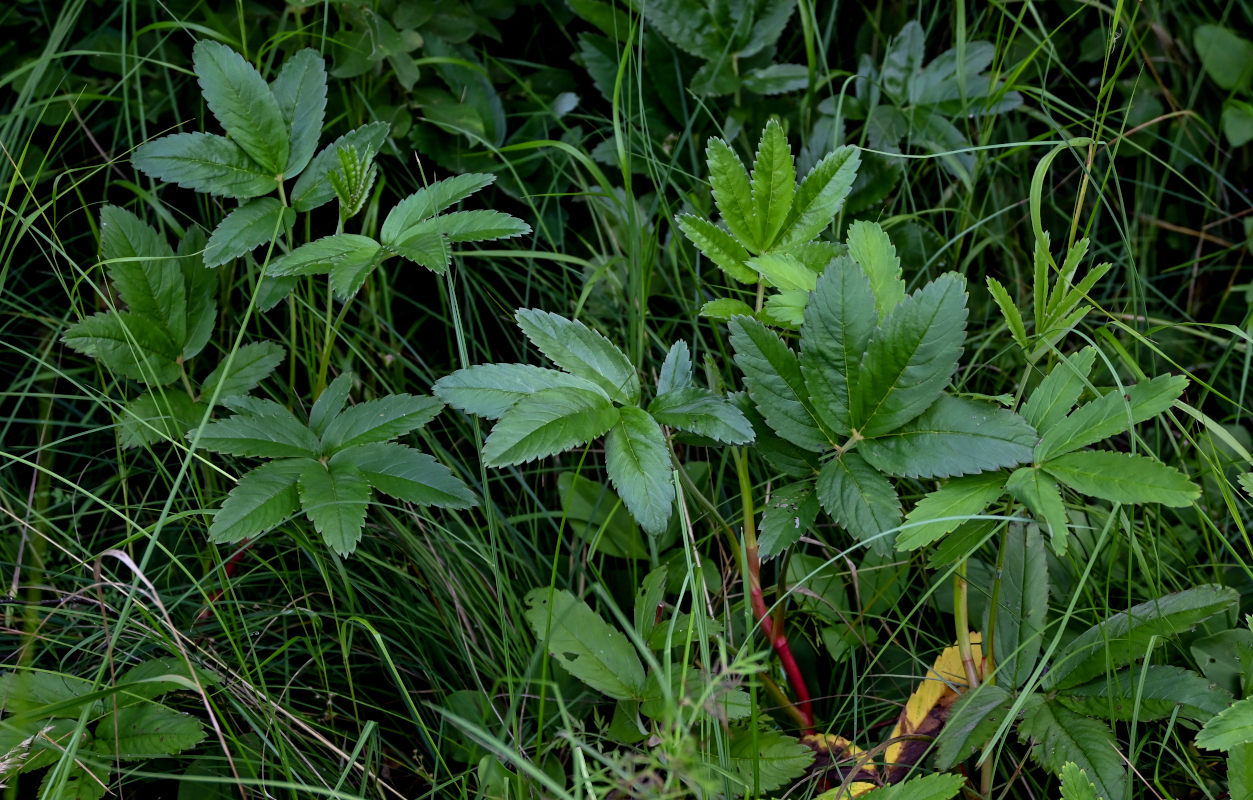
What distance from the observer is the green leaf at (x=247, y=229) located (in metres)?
1.44

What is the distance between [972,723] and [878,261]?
60 centimetres

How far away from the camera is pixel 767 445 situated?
1.27 m

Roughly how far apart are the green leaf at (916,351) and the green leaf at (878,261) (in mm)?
85

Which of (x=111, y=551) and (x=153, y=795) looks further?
(x=153, y=795)

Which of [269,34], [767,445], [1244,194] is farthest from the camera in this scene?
[1244,194]

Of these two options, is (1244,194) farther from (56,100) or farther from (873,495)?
(56,100)

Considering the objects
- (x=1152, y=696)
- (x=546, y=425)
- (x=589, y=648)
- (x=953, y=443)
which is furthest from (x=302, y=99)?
(x=1152, y=696)

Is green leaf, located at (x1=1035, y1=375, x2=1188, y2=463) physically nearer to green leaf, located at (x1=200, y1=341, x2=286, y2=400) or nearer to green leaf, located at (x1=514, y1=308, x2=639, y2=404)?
green leaf, located at (x1=514, y1=308, x2=639, y2=404)

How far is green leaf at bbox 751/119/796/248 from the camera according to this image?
4.33ft

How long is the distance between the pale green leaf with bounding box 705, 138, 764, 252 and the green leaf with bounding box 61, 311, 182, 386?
2.89 ft

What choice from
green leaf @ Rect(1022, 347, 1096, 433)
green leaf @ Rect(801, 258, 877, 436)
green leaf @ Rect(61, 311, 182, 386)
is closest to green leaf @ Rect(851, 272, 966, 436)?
green leaf @ Rect(801, 258, 877, 436)

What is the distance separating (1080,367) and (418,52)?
4.43 ft

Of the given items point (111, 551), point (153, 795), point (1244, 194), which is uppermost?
point (1244, 194)

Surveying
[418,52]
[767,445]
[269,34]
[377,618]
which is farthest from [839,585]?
[269,34]
